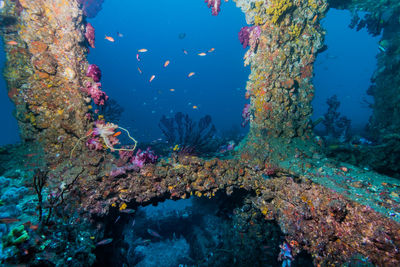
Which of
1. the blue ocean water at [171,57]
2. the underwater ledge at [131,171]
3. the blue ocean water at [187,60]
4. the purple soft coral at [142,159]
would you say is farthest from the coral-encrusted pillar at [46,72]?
the blue ocean water at [171,57]

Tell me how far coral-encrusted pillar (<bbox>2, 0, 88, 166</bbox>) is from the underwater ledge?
0.07ft

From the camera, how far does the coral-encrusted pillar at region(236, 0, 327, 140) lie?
16.9ft

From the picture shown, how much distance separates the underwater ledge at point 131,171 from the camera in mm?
2807

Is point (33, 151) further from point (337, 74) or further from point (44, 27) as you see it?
point (337, 74)

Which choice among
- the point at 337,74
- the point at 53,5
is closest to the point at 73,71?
the point at 53,5

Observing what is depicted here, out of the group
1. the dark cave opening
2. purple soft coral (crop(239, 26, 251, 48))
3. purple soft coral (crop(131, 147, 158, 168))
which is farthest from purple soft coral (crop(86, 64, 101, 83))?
purple soft coral (crop(239, 26, 251, 48))

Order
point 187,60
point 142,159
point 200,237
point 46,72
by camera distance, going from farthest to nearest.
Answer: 1. point 187,60
2. point 200,237
3. point 142,159
4. point 46,72

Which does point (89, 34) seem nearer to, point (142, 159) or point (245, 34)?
point (142, 159)

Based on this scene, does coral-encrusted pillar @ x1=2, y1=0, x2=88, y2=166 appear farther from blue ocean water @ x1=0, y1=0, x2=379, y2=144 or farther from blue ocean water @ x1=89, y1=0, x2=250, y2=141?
blue ocean water @ x1=89, y1=0, x2=250, y2=141

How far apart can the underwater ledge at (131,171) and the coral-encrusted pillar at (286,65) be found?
4 cm

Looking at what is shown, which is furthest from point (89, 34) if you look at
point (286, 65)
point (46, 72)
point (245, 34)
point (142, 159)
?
point (286, 65)

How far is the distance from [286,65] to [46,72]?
6.15 metres

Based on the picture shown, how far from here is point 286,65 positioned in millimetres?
5258

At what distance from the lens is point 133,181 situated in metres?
3.76
